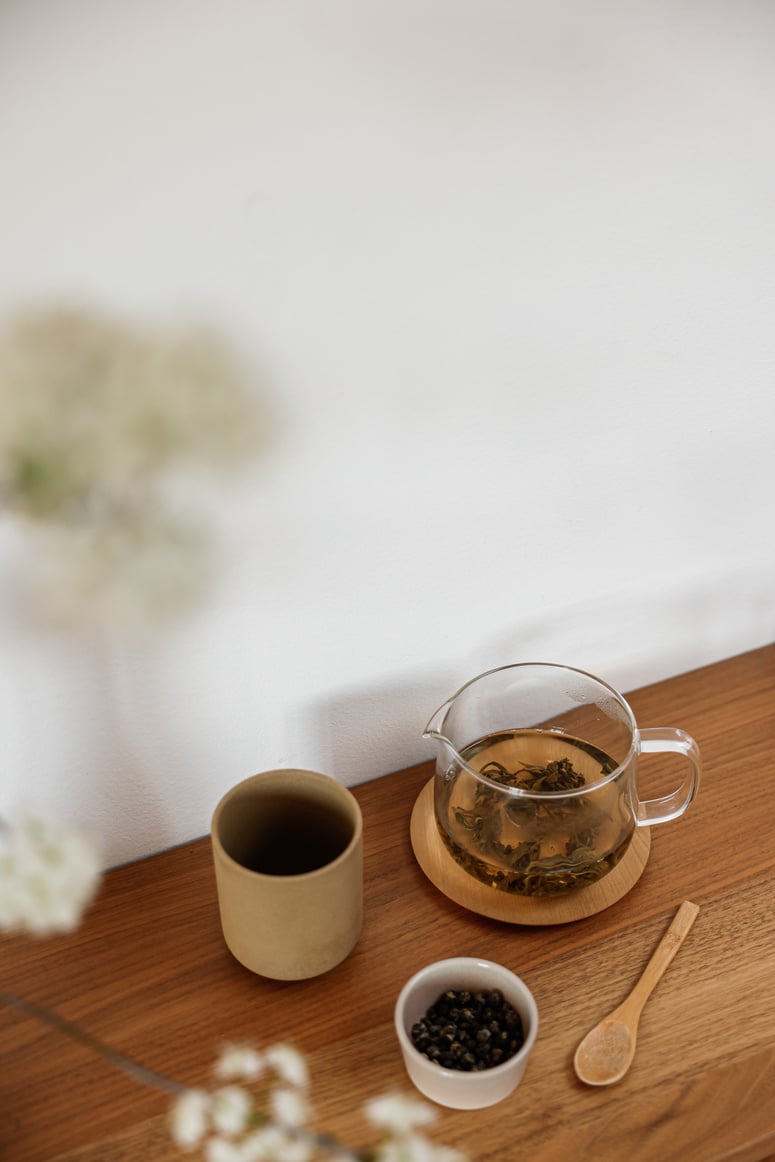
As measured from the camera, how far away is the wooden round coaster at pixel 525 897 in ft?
2.56

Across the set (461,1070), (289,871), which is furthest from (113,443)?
(461,1070)

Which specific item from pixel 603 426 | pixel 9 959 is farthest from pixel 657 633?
pixel 9 959

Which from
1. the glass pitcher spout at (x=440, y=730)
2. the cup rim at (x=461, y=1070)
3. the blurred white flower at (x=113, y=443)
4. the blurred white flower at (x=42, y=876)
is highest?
the blurred white flower at (x=113, y=443)

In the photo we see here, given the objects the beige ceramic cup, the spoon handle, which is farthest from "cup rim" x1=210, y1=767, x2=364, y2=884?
the spoon handle

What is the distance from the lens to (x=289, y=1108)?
646 mm

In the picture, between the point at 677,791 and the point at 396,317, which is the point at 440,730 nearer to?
the point at 677,791

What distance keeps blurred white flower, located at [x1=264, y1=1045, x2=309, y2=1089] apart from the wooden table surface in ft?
0.03

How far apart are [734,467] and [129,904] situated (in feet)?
2.09

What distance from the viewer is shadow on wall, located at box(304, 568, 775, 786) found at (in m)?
0.88

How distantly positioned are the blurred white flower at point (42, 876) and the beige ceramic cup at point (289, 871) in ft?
0.51

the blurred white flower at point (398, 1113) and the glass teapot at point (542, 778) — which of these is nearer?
the blurred white flower at point (398, 1113)

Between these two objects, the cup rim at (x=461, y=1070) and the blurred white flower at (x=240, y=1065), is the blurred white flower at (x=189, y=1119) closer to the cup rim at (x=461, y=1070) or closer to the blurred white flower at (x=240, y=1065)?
the blurred white flower at (x=240, y=1065)

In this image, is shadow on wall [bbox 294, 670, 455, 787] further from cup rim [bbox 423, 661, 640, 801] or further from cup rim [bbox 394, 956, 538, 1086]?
cup rim [bbox 394, 956, 538, 1086]

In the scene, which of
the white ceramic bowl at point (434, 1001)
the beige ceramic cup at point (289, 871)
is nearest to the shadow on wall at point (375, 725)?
the beige ceramic cup at point (289, 871)
